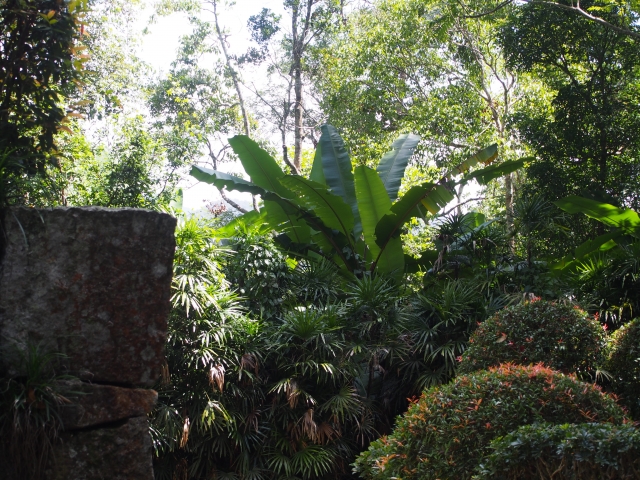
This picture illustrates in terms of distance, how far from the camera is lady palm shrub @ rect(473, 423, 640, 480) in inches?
114

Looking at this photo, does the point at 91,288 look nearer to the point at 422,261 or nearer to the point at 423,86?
the point at 422,261

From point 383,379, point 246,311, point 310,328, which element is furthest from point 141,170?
point 383,379

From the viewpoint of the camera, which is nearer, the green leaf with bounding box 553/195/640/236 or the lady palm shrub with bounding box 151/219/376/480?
the lady palm shrub with bounding box 151/219/376/480

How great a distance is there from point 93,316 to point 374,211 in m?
5.18

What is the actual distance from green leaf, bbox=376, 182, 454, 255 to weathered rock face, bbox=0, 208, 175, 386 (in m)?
4.42

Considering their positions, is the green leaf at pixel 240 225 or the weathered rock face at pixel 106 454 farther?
the green leaf at pixel 240 225

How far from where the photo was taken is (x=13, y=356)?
13.0ft

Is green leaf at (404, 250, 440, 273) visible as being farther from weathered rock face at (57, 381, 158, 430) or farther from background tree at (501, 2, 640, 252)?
weathered rock face at (57, 381, 158, 430)

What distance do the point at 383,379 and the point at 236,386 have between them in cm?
198

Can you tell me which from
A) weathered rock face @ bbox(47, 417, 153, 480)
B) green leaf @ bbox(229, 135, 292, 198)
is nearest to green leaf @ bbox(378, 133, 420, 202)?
green leaf @ bbox(229, 135, 292, 198)

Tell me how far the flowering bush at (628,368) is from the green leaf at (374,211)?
3.73m

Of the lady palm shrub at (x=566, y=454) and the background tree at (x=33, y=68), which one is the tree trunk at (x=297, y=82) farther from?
the lady palm shrub at (x=566, y=454)

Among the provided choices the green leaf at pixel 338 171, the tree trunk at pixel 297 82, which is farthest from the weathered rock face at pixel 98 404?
the tree trunk at pixel 297 82

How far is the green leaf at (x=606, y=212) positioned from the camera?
332 inches
